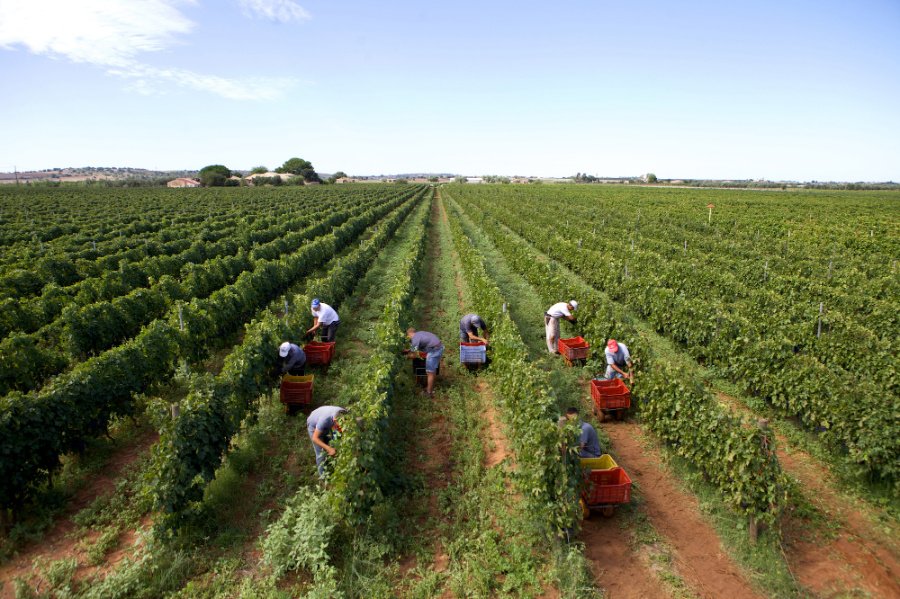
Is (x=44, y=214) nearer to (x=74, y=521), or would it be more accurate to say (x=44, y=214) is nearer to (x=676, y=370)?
(x=74, y=521)

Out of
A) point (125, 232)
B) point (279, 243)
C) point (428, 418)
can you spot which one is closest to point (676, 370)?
point (428, 418)

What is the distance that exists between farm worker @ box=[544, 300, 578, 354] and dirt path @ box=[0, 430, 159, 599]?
8.76 metres

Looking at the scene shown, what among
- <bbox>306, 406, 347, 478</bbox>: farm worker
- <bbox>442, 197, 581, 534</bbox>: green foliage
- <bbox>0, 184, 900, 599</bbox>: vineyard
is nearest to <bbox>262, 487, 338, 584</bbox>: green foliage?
<bbox>0, 184, 900, 599</bbox>: vineyard

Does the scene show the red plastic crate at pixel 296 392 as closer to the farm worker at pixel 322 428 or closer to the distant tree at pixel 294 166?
the farm worker at pixel 322 428

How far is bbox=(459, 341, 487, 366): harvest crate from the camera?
1090cm

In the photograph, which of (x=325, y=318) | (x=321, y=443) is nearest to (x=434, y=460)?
(x=321, y=443)

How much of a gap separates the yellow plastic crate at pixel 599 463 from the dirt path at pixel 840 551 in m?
2.29

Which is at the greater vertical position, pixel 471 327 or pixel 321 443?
pixel 471 327

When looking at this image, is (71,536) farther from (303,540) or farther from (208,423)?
(303,540)

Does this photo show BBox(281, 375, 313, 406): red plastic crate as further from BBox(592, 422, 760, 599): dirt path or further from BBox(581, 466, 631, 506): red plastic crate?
BBox(592, 422, 760, 599): dirt path

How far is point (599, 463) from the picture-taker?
6.82 metres

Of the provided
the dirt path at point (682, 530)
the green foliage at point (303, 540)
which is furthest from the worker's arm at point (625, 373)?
the green foliage at point (303, 540)

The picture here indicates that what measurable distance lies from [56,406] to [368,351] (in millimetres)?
6633

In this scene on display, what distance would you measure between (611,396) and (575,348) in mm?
2485
